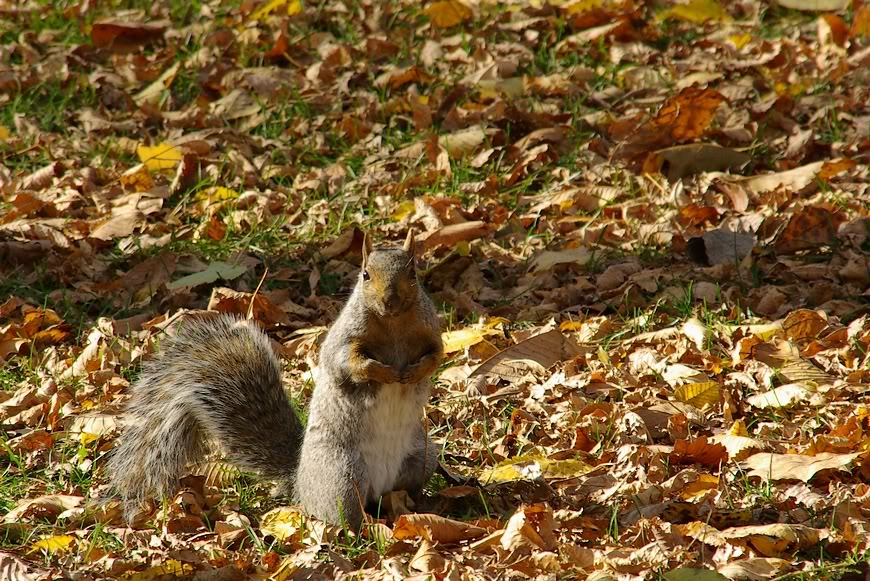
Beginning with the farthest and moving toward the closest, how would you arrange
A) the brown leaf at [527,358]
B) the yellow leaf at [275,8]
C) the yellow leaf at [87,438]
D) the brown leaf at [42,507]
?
the yellow leaf at [275,8] → the brown leaf at [527,358] → the yellow leaf at [87,438] → the brown leaf at [42,507]

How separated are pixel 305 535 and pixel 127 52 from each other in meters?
4.29

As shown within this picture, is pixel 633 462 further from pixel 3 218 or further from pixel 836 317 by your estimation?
pixel 3 218

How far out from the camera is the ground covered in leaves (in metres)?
2.97

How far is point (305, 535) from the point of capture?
9.90ft

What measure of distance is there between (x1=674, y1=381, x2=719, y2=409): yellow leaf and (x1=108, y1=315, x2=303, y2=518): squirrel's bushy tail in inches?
46.6

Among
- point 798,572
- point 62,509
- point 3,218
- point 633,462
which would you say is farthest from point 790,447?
point 3,218

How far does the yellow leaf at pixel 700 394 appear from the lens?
11.6ft

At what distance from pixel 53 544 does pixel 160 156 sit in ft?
9.21

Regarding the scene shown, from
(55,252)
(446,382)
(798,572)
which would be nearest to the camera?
(798,572)

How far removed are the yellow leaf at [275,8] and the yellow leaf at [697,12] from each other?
204 centimetres

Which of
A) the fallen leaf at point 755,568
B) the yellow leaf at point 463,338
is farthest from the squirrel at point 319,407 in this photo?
the fallen leaf at point 755,568

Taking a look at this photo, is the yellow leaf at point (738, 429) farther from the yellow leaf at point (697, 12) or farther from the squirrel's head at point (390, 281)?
the yellow leaf at point (697, 12)

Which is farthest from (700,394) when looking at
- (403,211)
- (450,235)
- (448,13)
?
(448,13)

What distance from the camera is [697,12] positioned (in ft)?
21.0
